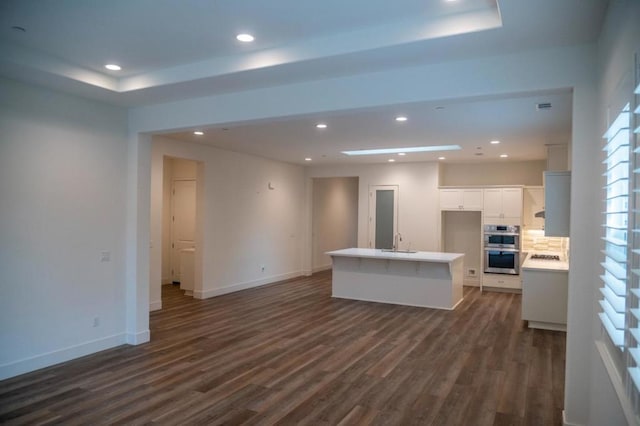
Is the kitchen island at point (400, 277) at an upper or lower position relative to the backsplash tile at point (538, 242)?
lower

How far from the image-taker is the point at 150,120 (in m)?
5.07

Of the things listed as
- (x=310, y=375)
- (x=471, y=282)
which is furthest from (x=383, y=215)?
(x=310, y=375)

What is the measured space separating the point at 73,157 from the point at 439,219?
7.32 metres

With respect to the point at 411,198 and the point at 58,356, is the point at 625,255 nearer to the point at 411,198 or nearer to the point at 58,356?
the point at 58,356

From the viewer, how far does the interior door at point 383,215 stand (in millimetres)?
10094

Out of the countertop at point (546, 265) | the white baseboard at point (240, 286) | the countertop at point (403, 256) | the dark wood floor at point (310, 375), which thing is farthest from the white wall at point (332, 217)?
the countertop at point (546, 265)

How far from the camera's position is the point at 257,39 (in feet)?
11.2

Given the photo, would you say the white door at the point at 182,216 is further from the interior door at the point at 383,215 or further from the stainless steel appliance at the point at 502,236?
the stainless steel appliance at the point at 502,236

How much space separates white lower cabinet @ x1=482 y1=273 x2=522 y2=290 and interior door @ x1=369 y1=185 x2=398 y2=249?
7.21ft

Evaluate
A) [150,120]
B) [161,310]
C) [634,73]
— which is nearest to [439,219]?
[161,310]

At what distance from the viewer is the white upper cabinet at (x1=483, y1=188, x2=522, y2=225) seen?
8.87m

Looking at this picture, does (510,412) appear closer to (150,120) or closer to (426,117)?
(426,117)

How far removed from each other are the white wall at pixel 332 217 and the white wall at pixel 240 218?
2.48ft

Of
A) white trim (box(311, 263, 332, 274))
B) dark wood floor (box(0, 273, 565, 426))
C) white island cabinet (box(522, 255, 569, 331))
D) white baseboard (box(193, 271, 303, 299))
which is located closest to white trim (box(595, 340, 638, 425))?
dark wood floor (box(0, 273, 565, 426))
